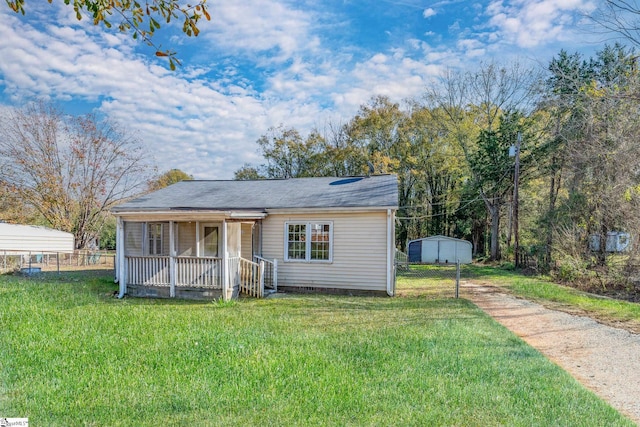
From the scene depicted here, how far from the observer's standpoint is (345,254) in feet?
37.9

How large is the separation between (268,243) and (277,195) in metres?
1.95

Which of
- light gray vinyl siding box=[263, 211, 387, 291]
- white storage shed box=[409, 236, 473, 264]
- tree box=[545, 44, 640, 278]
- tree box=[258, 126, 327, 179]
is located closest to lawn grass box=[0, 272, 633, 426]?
light gray vinyl siding box=[263, 211, 387, 291]

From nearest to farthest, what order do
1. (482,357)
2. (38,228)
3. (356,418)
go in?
(356,418)
(482,357)
(38,228)

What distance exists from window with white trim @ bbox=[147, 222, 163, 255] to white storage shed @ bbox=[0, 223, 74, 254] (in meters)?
12.3

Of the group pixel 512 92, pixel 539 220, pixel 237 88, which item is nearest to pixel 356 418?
pixel 237 88

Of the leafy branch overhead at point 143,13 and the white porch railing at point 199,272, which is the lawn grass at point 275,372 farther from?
the leafy branch overhead at point 143,13

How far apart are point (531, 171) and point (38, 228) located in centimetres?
3247

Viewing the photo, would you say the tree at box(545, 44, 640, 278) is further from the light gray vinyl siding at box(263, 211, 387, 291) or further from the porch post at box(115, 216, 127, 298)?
the porch post at box(115, 216, 127, 298)

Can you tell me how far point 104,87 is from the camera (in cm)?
749

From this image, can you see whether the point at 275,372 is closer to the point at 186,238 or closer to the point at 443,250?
the point at 186,238

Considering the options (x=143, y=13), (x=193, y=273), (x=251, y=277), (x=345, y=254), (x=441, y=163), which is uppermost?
(x=441, y=163)

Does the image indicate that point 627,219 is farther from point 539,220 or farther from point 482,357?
point 482,357

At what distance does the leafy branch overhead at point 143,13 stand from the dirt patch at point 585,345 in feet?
17.9

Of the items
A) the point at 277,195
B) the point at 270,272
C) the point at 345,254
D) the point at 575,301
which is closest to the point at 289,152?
the point at 277,195
